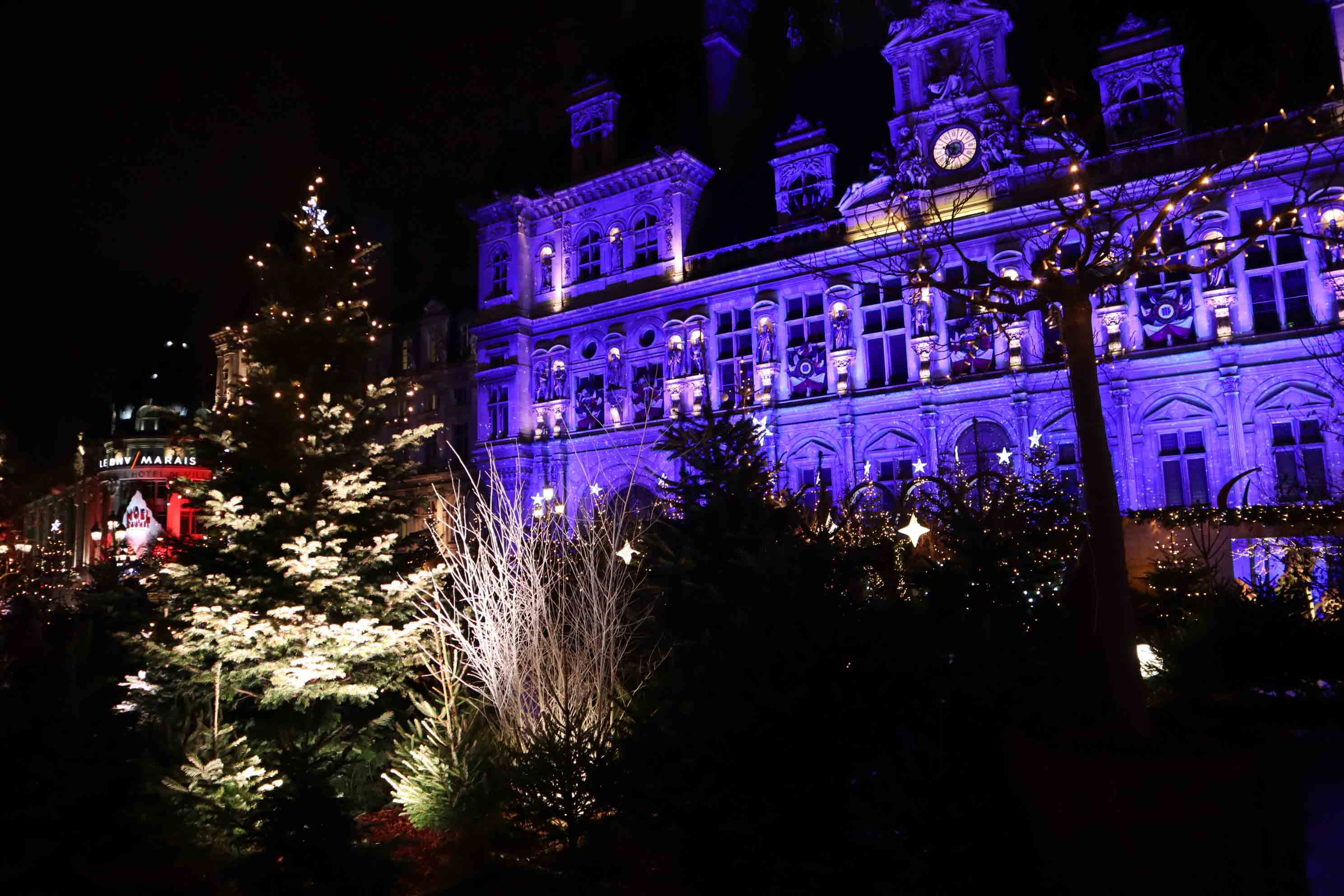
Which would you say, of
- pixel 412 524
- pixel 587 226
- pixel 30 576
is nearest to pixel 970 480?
pixel 587 226

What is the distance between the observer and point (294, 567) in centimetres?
978

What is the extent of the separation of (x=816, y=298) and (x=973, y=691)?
2303 cm

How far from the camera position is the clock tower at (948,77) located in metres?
24.3

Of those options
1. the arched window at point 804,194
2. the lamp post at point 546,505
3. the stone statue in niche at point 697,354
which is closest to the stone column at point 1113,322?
the arched window at point 804,194

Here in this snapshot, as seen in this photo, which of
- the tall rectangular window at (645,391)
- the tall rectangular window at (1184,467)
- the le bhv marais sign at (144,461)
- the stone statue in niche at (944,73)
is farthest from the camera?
the le bhv marais sign at (144,461)

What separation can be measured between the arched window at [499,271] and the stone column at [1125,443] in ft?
69.5

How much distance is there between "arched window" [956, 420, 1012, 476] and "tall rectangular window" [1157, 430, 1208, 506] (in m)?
3.69

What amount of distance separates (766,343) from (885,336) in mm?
3639

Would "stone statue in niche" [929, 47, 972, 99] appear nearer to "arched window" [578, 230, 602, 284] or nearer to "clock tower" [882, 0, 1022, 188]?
"clock tower" [882, 0, 1022, 188]

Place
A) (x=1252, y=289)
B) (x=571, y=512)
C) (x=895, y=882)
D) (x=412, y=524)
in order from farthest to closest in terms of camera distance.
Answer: (x=412, y=524), (x=571, y=512), (x=1252, y=289), (x=895, y=882)

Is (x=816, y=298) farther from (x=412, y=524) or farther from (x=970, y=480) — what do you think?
(x=412, y=524)

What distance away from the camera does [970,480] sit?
41.1ft

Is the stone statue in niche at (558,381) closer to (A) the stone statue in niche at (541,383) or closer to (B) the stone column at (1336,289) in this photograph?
(A) the stone statue in niche at (541,383)

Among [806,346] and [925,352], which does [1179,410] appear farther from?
[806,346]
